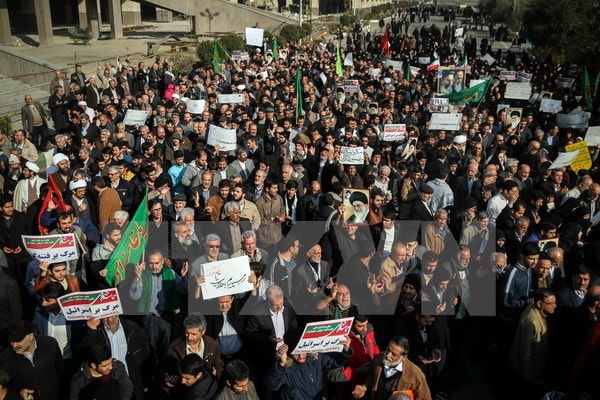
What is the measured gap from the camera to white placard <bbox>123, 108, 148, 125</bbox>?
11688 millimetres

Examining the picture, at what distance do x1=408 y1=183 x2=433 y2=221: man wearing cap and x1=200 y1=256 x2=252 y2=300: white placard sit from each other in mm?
3020

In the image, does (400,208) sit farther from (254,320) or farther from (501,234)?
(254,320)

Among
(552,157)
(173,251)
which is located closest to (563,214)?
(552,157)

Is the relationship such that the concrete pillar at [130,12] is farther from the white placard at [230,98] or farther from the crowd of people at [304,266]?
the crowd of people at [304,266]

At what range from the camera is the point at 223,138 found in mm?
10078

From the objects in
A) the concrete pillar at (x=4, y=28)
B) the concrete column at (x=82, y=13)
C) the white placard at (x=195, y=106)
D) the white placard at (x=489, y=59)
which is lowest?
the white placard at (x=195, y=106)

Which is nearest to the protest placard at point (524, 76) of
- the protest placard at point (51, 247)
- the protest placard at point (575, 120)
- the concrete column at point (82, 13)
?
the protest placard at point (575, 120)

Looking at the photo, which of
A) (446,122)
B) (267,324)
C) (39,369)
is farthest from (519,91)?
(39,369)

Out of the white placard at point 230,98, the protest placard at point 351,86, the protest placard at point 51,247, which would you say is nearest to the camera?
the protest placard at point 51,247

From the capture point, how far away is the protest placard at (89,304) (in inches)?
188

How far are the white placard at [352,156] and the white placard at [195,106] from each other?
4.87m

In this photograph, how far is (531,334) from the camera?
5.36m

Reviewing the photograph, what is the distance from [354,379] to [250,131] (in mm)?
6686

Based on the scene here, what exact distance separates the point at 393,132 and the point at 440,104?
9.91ft
